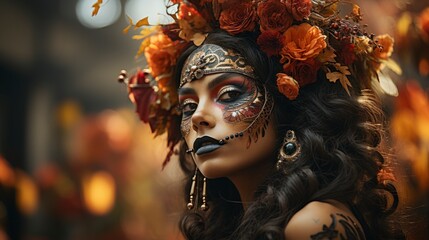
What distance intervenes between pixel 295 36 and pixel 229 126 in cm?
47

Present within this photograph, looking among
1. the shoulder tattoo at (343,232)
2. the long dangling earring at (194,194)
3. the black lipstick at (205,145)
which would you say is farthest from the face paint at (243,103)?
the shoulder tattoo at (343,232)

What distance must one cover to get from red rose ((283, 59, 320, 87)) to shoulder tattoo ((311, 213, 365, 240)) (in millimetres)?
610

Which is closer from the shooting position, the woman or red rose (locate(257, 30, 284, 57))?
the woman

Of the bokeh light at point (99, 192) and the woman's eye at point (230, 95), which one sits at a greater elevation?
the woman's eye at point (230, 95)

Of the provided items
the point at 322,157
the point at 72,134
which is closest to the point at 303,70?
the point at 322,157

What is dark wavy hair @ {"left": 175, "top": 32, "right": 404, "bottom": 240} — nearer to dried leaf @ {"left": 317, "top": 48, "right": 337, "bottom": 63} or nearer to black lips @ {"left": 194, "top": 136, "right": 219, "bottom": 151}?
dried leaf @ {"left": 317, "top": 48, "right": 337, "bottom": 63}

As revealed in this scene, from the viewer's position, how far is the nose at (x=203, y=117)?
2680mm

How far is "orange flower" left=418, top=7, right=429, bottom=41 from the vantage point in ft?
12.1

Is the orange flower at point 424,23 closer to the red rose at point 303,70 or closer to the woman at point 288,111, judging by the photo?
the woman at point 288,111

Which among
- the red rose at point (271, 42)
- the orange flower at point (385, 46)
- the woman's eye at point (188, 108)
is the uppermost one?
the red rose at point (271, 42)

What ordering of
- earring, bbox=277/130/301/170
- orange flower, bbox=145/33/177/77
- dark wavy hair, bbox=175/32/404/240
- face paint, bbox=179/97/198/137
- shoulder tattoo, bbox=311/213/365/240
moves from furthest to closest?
orange flower, bbox=145/33/177/77 < face paint, bbox=179/97/198/137 < earring, bbox=277/130/301/170 < dark wavy hair, bbox=175/32/404/240 < shoulder tattoo, bbox=311/213/365/240

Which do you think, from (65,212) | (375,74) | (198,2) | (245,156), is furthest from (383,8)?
(65,212)

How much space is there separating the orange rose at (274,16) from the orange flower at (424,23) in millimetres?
1333

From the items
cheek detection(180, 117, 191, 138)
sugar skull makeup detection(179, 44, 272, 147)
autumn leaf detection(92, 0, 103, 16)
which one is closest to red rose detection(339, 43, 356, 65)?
sugar skull makeup detection(179, 44, 272, 147)
